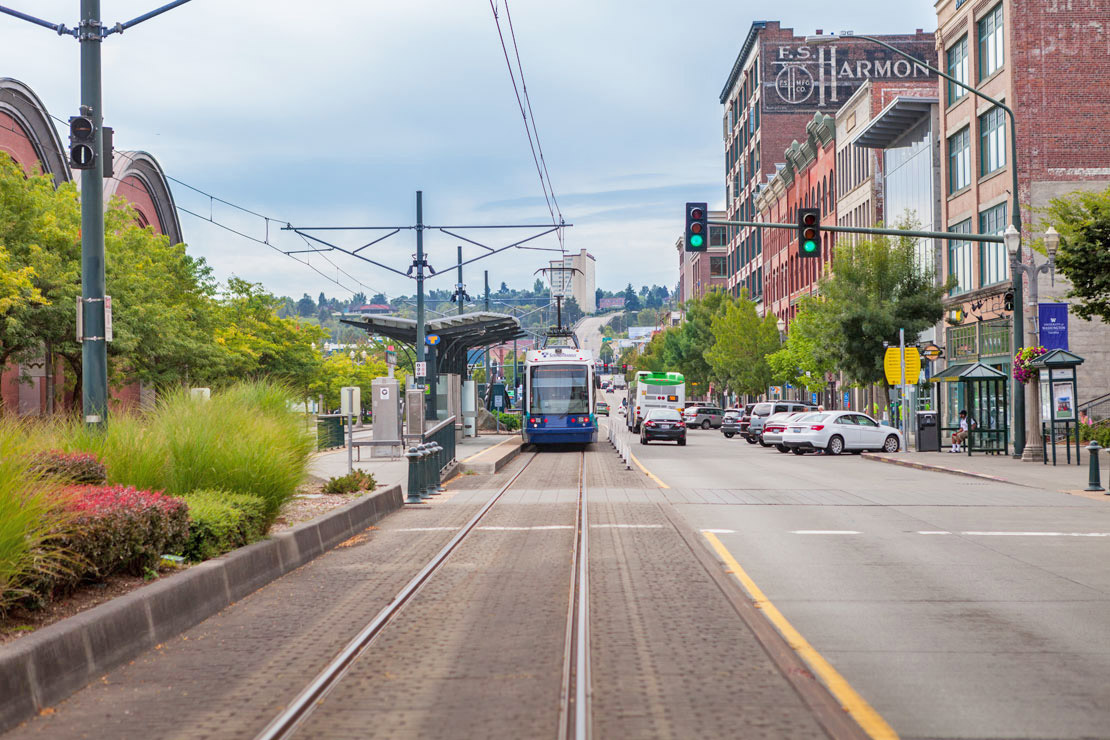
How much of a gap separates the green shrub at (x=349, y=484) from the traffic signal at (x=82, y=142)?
6579 millimetres

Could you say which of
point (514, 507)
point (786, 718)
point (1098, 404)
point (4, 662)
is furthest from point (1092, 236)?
point (4, 662)

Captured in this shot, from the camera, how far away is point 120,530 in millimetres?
8484

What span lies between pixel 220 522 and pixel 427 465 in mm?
11327

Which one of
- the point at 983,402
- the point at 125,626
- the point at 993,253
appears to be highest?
the point at 993,253

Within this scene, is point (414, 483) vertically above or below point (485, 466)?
above

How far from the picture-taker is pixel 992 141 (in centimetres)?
4459

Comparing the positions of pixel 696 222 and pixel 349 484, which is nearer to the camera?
pixel 349 484

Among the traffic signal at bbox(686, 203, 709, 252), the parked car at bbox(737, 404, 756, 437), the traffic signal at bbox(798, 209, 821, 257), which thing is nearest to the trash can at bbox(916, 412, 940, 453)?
the parked car at bbox(737, 404, 756, 437)

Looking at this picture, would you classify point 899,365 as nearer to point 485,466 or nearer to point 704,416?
point 485,466

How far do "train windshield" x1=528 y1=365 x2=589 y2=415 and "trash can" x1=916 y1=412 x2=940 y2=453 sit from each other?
1140cm

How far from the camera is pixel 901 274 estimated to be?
48750 millimetres

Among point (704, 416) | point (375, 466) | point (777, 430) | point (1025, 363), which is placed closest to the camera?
point (375, 466)

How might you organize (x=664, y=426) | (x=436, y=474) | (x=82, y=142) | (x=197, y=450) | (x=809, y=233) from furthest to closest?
1. (x=664, y=426)
2. (x=809, y=233)
3. (x=436, y=474)
4. (x=82, y=142)
5. (x=197, y=450)

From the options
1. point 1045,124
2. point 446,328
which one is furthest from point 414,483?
point 1045,124
